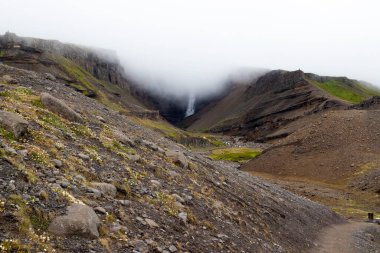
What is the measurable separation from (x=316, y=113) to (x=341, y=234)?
162775mm

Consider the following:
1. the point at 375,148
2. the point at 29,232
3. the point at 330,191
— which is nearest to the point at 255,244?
the point at 29,232

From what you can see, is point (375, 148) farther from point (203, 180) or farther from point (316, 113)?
point (316, 113)

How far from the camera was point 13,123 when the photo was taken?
17.8 meters

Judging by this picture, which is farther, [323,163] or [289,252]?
[323,163]

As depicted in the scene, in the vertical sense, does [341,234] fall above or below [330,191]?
above

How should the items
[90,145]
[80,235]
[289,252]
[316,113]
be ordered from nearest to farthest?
[80,235], [90,145], [289,252], [316,113]

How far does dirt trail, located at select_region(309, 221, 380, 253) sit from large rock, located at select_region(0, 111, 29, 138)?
2204 cm

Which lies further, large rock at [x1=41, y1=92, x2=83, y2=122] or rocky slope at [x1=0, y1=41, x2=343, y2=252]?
large rock at [x1=41, y1=92, x2=83, y2=122]

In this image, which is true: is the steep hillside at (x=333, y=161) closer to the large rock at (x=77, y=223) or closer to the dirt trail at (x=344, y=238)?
the dirt trail at (x=344, y=238)

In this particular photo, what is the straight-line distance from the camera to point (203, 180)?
1139 inches

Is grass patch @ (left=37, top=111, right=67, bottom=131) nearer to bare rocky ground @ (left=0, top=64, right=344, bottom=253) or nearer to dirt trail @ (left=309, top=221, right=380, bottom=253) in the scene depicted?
bare rocky ground @ (left=0, top=64, right=344, bottom=253)

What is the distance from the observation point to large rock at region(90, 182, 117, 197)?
17.3 meters

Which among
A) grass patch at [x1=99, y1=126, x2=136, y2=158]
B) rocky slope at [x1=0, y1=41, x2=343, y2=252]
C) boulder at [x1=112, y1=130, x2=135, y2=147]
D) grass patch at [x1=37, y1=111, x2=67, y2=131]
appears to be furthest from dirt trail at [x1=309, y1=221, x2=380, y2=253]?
grass patch at [x1=37, y1=111, x2=67, y2=131]

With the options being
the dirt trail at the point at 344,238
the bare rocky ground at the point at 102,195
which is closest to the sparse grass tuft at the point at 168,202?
the bare rocky ground at the point at 102,195
